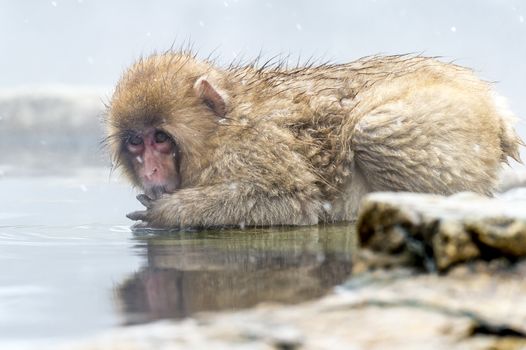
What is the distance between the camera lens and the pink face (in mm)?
5098

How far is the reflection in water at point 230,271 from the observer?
248 cm

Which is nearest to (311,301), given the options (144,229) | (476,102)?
(144,229)

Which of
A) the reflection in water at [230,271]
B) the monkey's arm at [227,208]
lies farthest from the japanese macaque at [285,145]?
the reflection in water at [230,271]

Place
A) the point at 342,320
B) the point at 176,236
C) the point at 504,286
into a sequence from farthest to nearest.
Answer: the point at 176,236 → the point at 504,286 → the point at 342,320

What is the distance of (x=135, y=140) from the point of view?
5.21m

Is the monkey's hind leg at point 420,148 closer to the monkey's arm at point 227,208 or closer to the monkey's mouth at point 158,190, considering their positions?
the monkey's arm at point 227,208

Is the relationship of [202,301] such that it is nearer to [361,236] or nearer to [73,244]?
[361,236]

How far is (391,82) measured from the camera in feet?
17.9

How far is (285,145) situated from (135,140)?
873mm

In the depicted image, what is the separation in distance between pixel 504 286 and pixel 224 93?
3.17 m

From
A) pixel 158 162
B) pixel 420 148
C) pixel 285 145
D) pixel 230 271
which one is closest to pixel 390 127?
pixel 420 148

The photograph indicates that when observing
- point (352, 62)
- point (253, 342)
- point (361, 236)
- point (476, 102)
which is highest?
point (352, 62)

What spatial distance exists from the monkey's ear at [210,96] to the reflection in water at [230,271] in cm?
93

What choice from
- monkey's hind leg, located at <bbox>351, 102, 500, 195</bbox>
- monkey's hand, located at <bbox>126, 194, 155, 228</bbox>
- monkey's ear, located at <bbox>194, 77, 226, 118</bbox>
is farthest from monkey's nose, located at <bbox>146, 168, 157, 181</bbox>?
monkey's hind leg, located at <bbox>351, 102, 500, 195</bbox>
